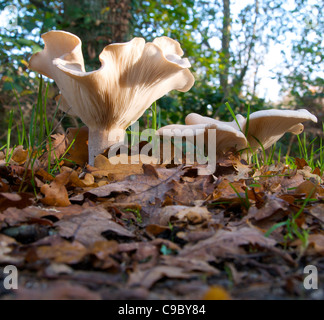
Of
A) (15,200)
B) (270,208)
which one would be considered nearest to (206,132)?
(270,208)

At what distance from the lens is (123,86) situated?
1.87m

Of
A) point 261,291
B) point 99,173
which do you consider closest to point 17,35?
point 99,173

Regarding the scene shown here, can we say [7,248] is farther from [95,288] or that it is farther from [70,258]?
[95,288]

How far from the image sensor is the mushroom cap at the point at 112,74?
1.67 meters

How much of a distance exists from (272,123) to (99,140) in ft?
4.13

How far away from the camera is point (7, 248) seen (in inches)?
33.3

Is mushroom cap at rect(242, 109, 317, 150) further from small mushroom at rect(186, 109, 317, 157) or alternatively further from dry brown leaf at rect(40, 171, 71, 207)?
dry brown leaf at rect(40, 171, 71, 207)

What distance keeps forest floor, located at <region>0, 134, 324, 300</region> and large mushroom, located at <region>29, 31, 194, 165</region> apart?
62 cm

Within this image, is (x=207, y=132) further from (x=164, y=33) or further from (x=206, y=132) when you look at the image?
(x=164, y=33)

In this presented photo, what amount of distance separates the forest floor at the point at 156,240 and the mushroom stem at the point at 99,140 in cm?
55

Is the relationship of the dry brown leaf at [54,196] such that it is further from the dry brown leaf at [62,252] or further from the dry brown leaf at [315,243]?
the dry brown leaf at [315,243]

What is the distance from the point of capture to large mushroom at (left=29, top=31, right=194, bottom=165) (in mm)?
1679

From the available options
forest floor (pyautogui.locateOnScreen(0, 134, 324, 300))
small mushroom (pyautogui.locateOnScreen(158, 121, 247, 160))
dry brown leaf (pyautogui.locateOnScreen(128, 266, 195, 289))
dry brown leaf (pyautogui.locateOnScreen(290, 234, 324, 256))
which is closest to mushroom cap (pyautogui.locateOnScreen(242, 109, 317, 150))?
small mushroom (pyautogui.locateOnScreen(158, 121, 247, 160))

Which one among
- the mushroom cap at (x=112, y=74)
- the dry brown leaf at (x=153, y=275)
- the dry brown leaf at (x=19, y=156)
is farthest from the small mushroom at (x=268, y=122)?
the dry brown leaf at (x=153, y=275)
